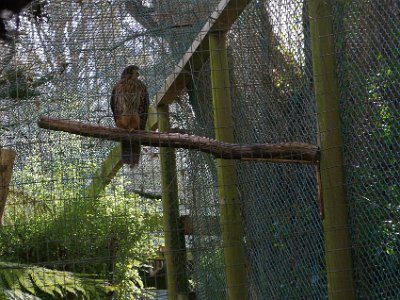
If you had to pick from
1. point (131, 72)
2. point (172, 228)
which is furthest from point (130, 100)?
point (172, 228)

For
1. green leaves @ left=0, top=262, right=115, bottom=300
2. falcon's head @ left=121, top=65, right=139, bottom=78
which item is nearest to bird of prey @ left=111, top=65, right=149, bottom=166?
falcon's head @ left=121, top=65, right=139, bottom=78

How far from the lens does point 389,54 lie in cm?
312

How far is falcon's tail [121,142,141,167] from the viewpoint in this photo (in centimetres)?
411

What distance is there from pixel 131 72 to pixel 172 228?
118cm

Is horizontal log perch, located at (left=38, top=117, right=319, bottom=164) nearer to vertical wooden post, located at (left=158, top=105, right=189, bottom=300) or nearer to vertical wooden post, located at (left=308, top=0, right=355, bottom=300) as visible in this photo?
vertical wooden post, located at (left=308, top=0, right=355, bottom=300)

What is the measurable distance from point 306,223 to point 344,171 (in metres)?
0.42

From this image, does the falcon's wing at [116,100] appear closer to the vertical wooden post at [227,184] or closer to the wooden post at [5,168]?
the vertical wooden post at [227,184]

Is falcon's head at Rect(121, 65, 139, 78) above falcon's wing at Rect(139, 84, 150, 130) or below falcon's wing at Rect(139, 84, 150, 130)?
above

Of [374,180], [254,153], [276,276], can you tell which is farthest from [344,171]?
[276,276]

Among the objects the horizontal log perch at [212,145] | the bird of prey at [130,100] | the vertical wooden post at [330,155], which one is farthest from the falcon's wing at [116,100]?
the vertical wooden post at [330,155]

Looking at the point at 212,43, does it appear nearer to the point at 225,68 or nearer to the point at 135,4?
the point at 225,68

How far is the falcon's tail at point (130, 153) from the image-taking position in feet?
13.5

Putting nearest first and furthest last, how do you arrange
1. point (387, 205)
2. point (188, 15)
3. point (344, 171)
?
point (387, 205)
point (344, 171)
point (188, 15)

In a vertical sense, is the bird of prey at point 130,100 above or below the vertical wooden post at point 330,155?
above
